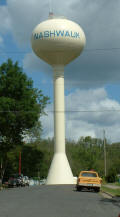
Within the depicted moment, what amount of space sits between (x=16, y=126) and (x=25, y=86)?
412 centimetres

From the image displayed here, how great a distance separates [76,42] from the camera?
3712 centimetres

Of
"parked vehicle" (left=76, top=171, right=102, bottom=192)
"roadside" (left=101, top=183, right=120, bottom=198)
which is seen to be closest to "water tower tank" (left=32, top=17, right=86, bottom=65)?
"roadside" (left=101, top=183, right=120, bottom=198)

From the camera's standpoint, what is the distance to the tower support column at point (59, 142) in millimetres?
35688

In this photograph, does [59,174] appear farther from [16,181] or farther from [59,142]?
[16,181]

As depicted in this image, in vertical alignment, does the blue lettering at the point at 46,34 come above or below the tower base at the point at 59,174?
above

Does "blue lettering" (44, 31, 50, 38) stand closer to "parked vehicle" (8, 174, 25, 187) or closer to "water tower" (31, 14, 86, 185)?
"water tower" (31, 14, 86, 185)

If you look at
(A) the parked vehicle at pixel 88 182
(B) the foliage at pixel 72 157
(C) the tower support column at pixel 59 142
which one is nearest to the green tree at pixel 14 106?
(C) the tower support column at pixel 59 142

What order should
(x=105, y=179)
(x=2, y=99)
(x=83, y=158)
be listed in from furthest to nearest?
(x=83, y=158), (x=105, y=179), (x=2, y=99)

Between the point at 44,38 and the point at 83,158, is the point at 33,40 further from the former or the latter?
the point at 83,158

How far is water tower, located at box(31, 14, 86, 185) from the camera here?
36.0 metres

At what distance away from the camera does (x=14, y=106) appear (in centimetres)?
3691

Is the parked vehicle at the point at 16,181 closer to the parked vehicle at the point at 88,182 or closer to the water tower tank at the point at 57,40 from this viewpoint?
the water tower tank at the point at 57,40

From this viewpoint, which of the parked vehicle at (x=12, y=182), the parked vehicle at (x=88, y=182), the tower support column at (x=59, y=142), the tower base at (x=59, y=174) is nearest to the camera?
the parked vehicle at (x=88, y=182)

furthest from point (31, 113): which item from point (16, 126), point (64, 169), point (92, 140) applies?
point (92, 140)
